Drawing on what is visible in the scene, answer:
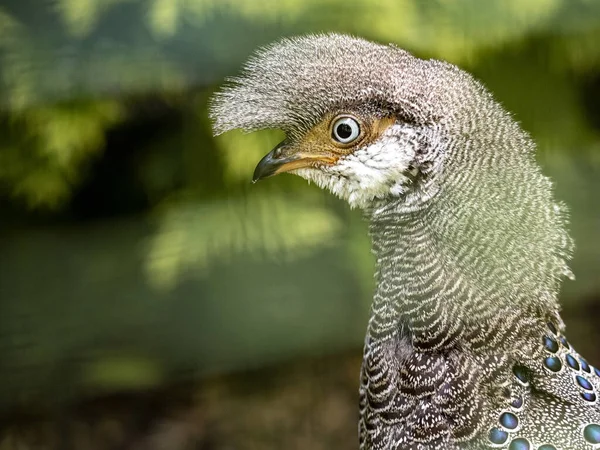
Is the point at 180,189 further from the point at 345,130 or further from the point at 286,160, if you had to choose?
the point at 345,130

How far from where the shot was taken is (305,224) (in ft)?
6.13

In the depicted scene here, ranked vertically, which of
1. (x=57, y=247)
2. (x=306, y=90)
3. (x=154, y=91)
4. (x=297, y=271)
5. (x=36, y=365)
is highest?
(x=306, y=90)

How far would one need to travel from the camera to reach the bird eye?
1204 mm

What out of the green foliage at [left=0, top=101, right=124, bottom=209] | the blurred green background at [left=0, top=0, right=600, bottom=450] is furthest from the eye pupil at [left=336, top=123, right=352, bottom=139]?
the green foliage at [left=0, top=101, right=124, bottom=209]

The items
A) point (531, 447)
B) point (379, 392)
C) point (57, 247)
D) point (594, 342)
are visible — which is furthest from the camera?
point (594, 342)

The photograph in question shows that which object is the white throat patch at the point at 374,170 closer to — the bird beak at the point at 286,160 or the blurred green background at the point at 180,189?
the bird beak at the point at 286,160

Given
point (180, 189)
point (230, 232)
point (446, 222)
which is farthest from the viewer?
point (180, 189)

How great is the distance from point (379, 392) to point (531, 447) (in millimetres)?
270

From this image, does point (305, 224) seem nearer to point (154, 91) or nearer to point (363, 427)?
point (154, 91)

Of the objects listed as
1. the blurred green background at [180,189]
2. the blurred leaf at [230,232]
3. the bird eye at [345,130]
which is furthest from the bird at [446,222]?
the blurred leaf at [230,232]

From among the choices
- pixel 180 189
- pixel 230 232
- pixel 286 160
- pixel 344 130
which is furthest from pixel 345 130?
pixel 180 189

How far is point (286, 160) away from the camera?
1.28m

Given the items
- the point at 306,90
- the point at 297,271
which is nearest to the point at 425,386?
the point at 306,90

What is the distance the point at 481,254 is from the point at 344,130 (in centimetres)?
30
